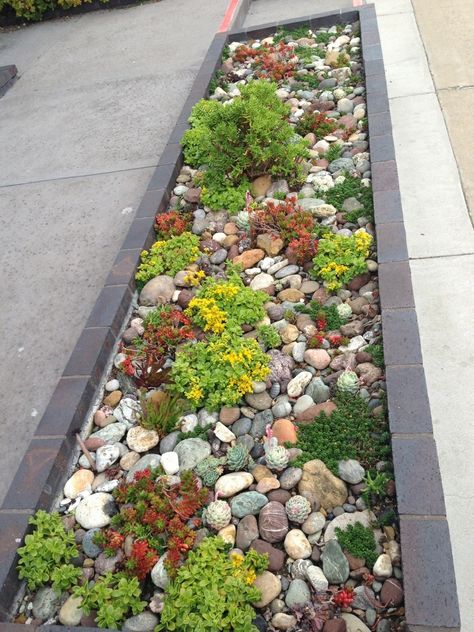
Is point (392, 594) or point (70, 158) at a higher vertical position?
point (70, 158)

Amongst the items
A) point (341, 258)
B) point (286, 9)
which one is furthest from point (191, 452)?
point (286, 9)

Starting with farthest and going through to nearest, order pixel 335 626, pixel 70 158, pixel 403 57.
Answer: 1. pixel 403 57
2. pixel 70 158
3. pixel 335 626

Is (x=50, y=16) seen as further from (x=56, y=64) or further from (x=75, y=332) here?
(x=75, y=332)

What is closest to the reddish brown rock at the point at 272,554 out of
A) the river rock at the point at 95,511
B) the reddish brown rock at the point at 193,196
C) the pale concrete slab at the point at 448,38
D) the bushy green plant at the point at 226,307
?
the river rock at the point at 95,511

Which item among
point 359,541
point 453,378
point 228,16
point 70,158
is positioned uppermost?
point 228,16

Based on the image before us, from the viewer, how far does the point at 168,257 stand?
13.4ft

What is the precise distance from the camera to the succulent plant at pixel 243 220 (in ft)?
14.0

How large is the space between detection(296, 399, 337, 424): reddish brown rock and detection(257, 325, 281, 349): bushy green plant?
0.51m

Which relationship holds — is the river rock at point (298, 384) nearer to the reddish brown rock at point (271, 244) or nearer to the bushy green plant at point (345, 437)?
the bushy green plant at point (345, 437)

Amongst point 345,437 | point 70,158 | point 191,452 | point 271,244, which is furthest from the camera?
point 70,158

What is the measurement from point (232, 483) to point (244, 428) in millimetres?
350

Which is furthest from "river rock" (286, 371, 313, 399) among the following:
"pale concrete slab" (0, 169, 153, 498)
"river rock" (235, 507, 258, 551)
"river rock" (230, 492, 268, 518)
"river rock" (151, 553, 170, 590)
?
"pale concrete slab" (0, 169, 153, 498)

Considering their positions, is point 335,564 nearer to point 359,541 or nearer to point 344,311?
point 359,541

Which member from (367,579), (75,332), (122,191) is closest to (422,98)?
(122,191)
